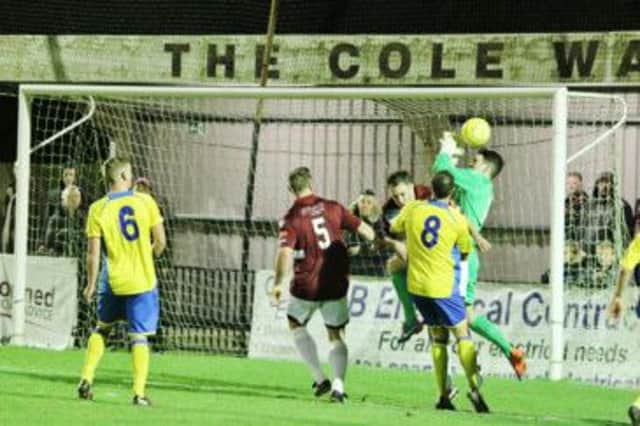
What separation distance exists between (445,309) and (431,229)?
25.3 inches

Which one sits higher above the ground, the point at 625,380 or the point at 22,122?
the point at 22,122

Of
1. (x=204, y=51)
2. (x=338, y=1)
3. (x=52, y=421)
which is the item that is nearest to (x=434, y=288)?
(x=52, y=421)

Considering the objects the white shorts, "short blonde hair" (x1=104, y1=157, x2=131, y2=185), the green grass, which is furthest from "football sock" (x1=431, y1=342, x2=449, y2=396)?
"short blonde hair" (x1=104, y1=157, x2=131, y2=185)

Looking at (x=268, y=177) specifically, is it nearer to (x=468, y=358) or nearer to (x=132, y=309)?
(x=468, y=358)

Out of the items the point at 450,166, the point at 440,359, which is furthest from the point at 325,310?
the point at 450,166

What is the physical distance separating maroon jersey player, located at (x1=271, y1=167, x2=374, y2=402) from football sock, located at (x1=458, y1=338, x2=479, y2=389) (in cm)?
122

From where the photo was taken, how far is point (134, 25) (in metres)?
27.5

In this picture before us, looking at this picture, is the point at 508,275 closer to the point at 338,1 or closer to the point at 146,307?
the point at 338,1

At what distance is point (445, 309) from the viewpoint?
1541cm

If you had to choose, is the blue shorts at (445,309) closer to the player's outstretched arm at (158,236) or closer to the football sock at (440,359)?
the football sock at (440,359)

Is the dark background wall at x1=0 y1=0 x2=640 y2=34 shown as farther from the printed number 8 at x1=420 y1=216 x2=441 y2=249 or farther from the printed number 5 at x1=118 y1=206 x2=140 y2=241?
the printed number 5 at x1=118 y1=206 x2=140 y2=241

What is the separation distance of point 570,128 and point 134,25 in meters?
7.73

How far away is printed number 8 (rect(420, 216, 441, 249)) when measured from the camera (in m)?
15.3

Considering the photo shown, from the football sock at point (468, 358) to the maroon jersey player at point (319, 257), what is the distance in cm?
122
